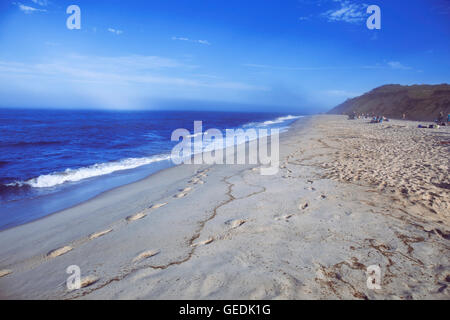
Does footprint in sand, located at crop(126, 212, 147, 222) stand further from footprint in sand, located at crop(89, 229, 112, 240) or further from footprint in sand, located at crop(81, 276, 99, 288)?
footprint in sand, located at crop(81, 276, 99, 288)

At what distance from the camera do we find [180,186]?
6.40 meters

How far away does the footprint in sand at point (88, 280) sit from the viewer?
257cm

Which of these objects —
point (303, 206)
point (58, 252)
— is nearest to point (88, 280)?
point (58, 252)

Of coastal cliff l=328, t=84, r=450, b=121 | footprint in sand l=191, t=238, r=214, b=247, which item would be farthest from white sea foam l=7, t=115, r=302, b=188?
coastal cliff l=328, t=84, r=450, b=121

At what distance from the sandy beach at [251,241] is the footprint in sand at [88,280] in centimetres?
2

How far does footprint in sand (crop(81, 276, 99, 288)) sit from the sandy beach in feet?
0.06

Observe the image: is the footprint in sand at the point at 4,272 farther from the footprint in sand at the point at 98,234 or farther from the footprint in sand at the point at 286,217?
the footprint in sand at the point at 286,217

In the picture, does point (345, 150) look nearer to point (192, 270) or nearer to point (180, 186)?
point (180, 186)

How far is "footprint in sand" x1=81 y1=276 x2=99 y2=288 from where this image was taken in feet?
8.44

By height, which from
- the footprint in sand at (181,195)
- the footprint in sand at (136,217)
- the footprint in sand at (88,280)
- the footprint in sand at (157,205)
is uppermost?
the footprint in sand at (181,195)

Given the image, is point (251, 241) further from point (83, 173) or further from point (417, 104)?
point (417, 104)

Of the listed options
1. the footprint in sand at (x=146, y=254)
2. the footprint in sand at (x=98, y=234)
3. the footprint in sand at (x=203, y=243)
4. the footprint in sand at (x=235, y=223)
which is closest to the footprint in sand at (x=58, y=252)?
the footprint in sand at (x=98, y=234)
